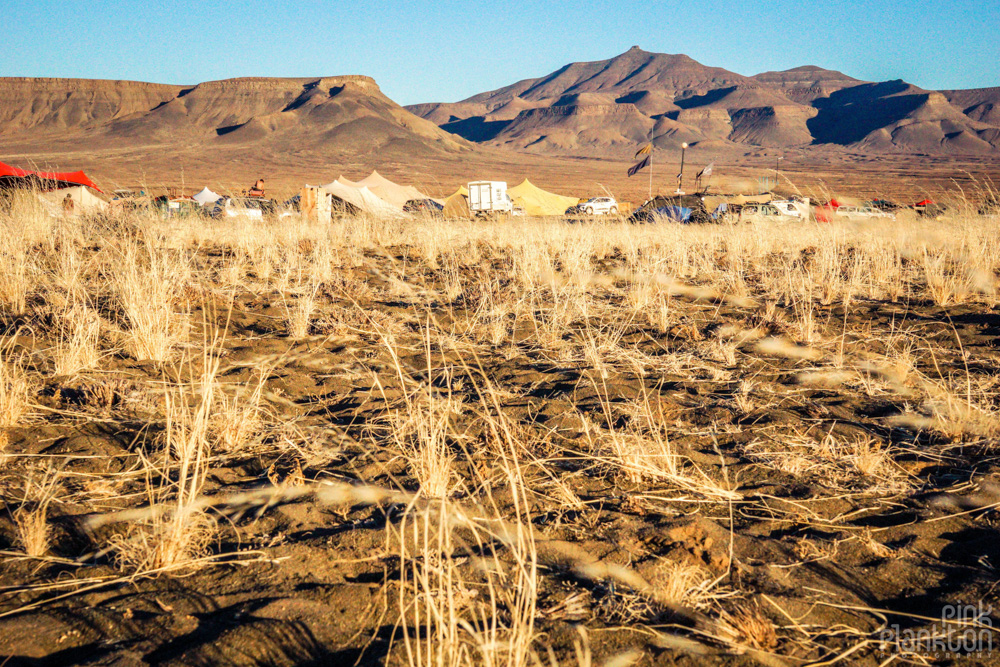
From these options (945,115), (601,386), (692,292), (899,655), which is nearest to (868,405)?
(601,386)

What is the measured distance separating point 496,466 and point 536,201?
103ft

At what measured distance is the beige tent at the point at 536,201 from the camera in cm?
3145

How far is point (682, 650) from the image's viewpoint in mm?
1355

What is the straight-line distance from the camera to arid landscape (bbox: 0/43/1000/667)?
4.56 ft

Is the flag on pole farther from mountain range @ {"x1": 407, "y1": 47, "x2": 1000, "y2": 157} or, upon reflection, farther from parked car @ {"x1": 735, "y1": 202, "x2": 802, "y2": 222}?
mountain range @ {"x1": 407, "y1": 47, "x2": 1000, "y2": 157}

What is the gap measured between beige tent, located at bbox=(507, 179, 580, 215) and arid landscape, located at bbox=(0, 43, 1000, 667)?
26.0 m

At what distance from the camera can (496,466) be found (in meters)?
2.20

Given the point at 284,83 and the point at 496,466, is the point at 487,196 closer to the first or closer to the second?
the point at 496,466

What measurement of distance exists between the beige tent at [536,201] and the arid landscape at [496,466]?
85.2ft

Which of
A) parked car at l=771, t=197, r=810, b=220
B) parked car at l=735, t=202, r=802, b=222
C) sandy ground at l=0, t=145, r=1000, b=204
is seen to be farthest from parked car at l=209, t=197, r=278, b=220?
sandy ground at l=0, t=145, r=1000, b=204

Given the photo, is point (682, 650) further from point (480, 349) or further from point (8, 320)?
point (8, 320)

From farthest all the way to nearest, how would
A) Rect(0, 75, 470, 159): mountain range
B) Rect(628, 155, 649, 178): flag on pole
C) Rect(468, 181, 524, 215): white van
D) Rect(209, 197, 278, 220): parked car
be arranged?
Rect(0, 75, 470, 159): mountain range → Rect(468, 181, 524, 215): white van → Rect(628, 155, 649, 178): flag on pole → Rect(209, 197, 278, 220): parked car

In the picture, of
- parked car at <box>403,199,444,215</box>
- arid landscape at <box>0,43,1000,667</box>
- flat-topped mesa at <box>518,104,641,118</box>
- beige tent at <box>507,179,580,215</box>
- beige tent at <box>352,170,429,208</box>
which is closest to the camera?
arid landscape at <box>0,43,1000,667</box>

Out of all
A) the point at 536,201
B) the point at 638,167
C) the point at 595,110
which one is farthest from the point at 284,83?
the point at 638,167
